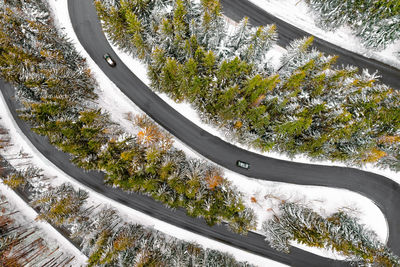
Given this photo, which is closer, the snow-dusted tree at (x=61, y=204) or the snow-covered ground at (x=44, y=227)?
the snow-dusted tree at (x=61, y=204)

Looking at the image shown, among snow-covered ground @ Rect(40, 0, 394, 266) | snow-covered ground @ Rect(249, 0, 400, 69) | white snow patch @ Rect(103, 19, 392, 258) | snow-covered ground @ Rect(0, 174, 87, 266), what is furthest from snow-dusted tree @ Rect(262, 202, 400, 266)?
snow-covered ground @ Rect(0, 174, 87, 266)

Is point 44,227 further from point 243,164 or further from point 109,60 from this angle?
point 243,164

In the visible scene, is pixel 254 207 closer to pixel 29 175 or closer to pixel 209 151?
pixel 209 151

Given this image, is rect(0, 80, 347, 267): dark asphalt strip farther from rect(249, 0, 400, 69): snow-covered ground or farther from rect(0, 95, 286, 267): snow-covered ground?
rect(249, 0, 400, 69): snow-covered ground

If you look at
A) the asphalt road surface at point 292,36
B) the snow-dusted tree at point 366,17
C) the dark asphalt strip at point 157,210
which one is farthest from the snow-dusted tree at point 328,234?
the snow-dusted tree at point 366,17

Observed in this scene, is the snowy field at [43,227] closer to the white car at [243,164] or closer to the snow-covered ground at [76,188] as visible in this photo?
the snow-covered ground at [76,188]
